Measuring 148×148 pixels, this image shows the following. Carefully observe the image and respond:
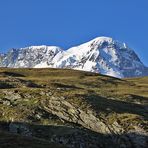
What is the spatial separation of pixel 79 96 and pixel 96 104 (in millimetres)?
4171

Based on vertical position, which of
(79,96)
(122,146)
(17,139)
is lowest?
(17,139)

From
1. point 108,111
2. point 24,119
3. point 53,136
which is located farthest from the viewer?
point 108,111

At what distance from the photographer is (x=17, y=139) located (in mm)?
56969

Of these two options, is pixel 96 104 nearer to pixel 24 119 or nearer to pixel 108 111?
pixel 108 111

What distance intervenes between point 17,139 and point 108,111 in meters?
30.7

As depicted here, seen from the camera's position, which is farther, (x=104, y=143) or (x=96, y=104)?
(x=96, y=104)

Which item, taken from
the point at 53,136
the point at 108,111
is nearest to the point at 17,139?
the point at 53,136

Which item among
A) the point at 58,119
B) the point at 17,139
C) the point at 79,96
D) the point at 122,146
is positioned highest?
the point at 79,96

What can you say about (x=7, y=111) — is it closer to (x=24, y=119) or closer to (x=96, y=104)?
(x=24, y=119)

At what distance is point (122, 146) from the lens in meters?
76.3

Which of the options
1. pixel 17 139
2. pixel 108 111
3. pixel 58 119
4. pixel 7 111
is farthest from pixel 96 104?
pixel 17 139

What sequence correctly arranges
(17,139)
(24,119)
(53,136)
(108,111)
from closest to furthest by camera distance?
1. (17,139)
2. (53,136)
3. (24,119)
4. (108,111)

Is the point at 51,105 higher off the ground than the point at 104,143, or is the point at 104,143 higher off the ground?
the point at 51,105

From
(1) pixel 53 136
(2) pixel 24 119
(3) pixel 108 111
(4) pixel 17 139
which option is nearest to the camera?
(4) pixel 17 139
